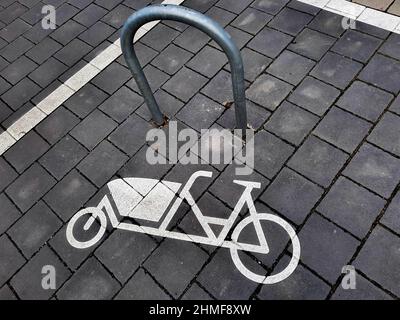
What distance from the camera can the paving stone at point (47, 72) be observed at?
5121mm

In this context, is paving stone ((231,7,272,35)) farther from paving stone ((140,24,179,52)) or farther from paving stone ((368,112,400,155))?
paving stone ((368,112,400,155))

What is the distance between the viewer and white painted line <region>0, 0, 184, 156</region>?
4609mm

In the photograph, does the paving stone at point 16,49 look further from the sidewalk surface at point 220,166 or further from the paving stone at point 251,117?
the paving stone at point 251,117

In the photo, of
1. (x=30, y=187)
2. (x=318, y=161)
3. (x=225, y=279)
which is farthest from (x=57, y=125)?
(x=318, y=161)

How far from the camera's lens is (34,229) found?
378 centimetres

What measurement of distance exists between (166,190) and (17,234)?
1.70 meters

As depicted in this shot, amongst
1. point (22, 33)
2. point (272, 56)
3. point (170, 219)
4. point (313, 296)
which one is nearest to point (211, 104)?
point (272, 56)

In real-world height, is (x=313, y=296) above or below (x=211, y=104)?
below

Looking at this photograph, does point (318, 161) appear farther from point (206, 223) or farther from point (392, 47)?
point (392, 47)

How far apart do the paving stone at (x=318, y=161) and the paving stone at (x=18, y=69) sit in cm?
423

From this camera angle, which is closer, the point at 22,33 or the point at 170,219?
the point at 170,219

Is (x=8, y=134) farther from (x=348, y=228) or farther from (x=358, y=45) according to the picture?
(x=358, y=45)

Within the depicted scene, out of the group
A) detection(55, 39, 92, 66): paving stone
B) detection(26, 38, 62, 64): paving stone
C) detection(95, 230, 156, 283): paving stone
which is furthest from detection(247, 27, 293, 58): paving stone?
detection(26, 38, 62, 64): paving stone

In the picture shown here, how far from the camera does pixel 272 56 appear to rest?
4.66 m
